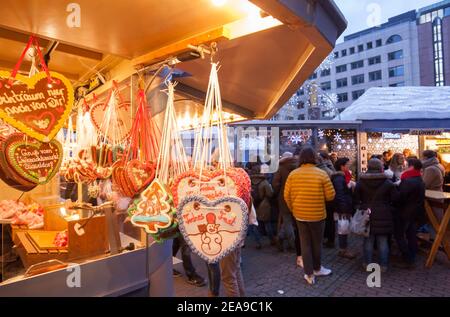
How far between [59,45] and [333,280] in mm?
4332

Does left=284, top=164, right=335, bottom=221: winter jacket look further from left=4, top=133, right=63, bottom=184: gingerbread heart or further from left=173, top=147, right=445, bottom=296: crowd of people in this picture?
left=4, top=133, right=63, bottom=184: gingerbread heart

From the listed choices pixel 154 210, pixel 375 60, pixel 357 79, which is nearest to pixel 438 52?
pixel 375 60

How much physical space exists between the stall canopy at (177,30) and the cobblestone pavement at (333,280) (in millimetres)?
2716

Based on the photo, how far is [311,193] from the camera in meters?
4.10

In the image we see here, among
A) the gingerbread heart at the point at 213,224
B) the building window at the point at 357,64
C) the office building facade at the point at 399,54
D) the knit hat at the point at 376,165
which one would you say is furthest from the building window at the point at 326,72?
the gingerbread heart at the point at 213,224

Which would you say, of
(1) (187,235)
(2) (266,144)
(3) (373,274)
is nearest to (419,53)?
(2) (266,144)

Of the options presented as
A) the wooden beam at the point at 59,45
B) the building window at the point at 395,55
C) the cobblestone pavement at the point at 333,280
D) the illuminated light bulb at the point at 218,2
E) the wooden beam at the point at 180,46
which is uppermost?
the building window at the point at 395,55

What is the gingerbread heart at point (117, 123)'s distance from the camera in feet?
8.54

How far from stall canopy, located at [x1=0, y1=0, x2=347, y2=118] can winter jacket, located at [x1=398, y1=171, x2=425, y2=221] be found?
291 cm

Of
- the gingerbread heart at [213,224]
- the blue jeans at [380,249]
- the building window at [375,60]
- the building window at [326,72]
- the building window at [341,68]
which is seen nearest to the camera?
the gingerbread heart at [213,224]

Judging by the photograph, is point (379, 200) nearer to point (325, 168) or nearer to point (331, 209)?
point (325, 168)

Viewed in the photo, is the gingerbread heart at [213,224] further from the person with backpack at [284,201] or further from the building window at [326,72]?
the building window at [326,72]

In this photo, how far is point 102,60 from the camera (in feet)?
9.66

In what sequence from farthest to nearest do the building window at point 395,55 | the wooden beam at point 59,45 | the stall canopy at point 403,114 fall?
the building window at point 395,55
the stall canopy at point 403,114
the wooden beam at point 59,45
